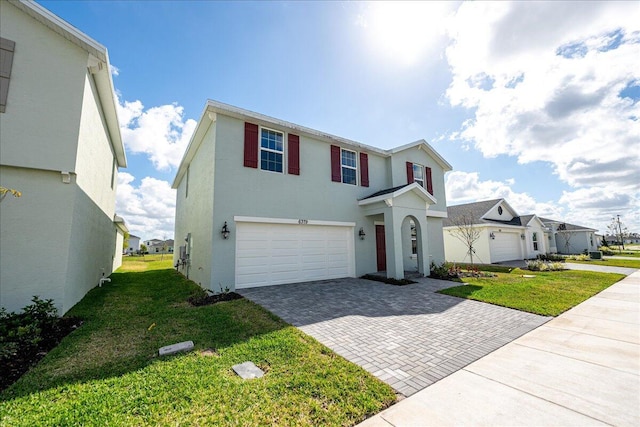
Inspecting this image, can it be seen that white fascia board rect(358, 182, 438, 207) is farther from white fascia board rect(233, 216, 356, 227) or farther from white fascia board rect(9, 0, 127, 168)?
white fascia board rect(9, 0, 127, 168)

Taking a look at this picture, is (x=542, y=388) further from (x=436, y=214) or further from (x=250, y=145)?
(x=436, y=214)

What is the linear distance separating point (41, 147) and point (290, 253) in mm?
7628

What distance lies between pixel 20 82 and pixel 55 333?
19.7 ft

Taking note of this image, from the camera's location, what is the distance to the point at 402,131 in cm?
1537

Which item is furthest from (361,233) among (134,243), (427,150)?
(134,243)

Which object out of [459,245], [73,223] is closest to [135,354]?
[73,223]

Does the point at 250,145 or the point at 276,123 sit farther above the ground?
the point at 276,123

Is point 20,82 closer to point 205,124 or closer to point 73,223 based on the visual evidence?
point 73,223

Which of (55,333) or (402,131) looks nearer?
(55,333)

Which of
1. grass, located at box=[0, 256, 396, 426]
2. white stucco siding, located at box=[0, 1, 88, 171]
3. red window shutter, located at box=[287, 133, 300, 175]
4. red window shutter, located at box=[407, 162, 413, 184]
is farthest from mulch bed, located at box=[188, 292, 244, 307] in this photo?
red window shutter, located at box=[407, 162, 413, 184]

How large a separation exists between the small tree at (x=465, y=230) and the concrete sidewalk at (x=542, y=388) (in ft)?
47.7

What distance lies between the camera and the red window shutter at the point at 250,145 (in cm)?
949

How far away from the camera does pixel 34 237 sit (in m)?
5.98

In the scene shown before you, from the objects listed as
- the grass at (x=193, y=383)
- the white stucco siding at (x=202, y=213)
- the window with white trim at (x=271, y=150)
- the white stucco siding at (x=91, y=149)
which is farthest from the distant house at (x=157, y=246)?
Result: the grass at (x=193, y=383)
